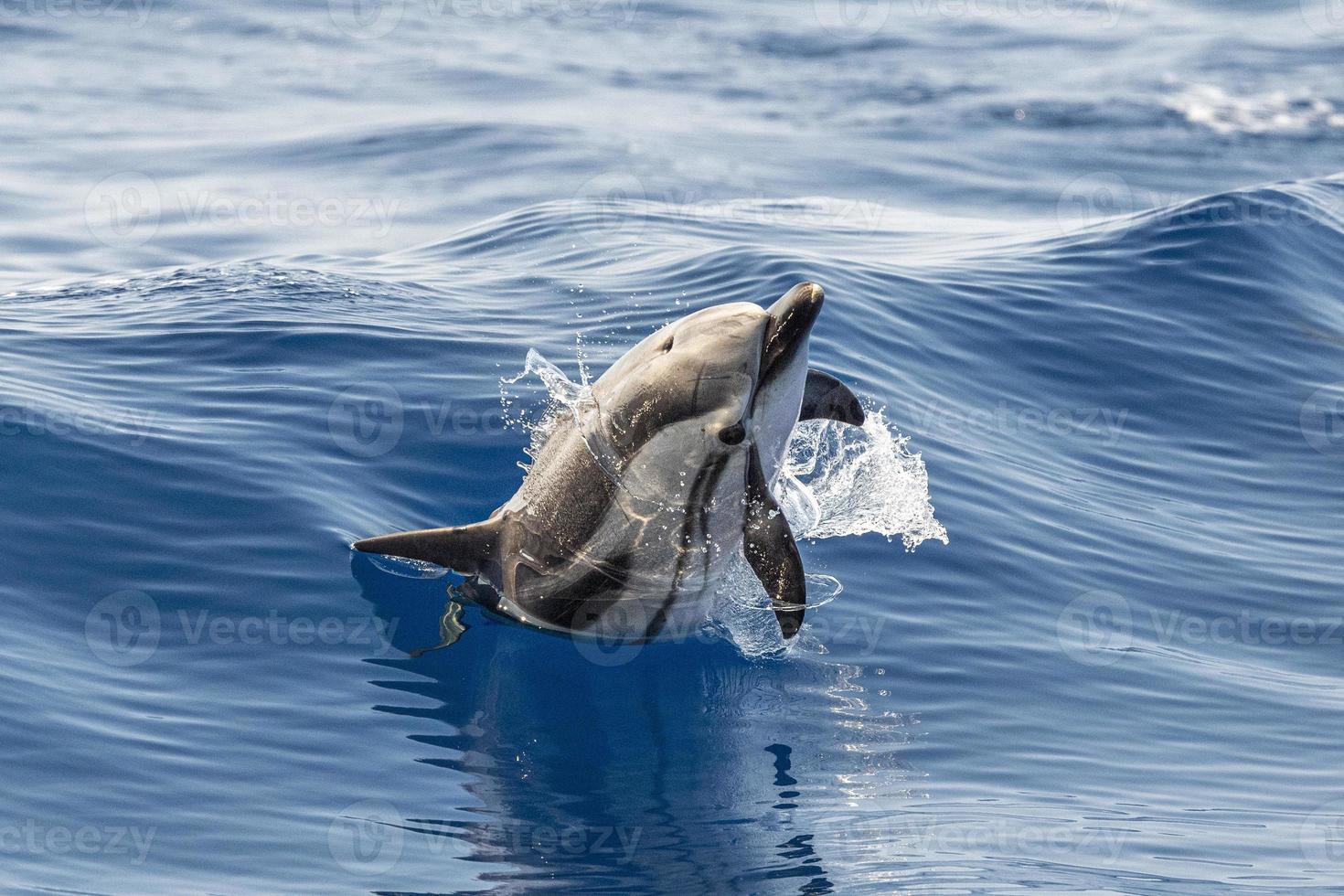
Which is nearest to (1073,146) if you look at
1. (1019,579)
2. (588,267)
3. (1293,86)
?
(1293,86)

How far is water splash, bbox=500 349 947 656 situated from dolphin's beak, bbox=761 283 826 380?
1589 millimetres

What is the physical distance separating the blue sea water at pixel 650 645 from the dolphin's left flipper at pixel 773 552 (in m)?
0.84

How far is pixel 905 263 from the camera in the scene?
17703mm

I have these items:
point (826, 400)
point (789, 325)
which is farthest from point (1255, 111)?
point (789, 325)

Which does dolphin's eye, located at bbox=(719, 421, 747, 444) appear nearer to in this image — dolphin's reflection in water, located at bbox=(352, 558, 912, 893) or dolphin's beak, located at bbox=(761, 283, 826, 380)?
dolphin's beak, located at bbox=(761, 283, 826, 380)

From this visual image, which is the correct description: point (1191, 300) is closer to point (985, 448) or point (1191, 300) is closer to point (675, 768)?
point (985, 448)

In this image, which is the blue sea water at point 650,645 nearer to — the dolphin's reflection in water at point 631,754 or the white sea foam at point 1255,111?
the dolphin's reflection in water at point 631,754

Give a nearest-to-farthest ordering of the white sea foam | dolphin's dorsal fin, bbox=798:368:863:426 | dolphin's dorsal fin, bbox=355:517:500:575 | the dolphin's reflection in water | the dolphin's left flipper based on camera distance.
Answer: the dolphin's reflection in water < the dolphin's left flipper < dolphin's dorsal fin, bbox=355:517:500:575 < dolphin's dorsal fin, bbox=798:368:863:426 < the white sea foam

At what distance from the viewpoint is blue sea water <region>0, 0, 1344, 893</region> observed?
765 cm

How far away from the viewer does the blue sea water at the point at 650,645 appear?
7652 millimetres

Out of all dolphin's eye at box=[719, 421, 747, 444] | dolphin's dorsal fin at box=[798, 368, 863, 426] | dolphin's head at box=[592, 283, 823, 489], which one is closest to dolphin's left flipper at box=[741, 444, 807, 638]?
dolphin's head at box=[592, 283, 823, 489]

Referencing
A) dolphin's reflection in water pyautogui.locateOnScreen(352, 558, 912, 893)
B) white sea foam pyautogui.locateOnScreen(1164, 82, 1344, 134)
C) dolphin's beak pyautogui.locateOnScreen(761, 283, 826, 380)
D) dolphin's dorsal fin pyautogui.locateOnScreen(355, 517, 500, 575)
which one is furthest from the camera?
white sea foam pyautogui.locateOnScreen(1164, 82, 1344, 134)

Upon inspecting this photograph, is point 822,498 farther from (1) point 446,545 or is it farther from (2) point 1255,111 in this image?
(2) point 1255,111

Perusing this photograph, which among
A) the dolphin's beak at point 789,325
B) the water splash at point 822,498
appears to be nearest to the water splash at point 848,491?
the water splash at point 822,498
